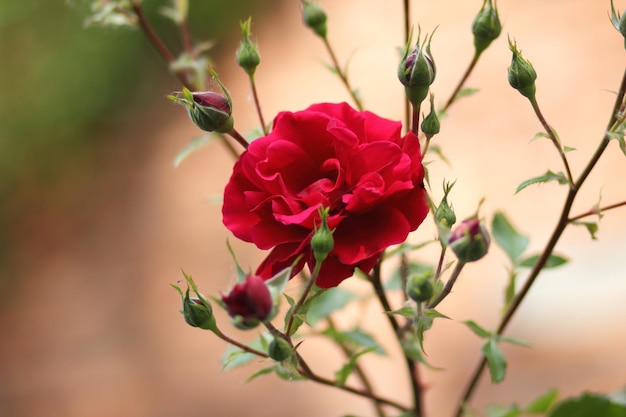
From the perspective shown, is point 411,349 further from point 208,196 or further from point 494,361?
point 208,196

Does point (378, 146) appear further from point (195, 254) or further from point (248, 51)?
point (195, 254)

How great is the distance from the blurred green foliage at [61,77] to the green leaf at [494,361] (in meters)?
1.92

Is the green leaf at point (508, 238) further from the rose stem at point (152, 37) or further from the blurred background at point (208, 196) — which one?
the blurred background at point (208, 196)

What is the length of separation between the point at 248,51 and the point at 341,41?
172cm

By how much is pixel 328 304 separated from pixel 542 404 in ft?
0.57

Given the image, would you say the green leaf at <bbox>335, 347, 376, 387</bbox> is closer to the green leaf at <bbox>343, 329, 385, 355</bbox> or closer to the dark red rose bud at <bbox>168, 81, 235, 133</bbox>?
the green leaf at <bbox>343, 329, 385, 355</bbox>

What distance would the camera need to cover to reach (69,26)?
7.36 feet

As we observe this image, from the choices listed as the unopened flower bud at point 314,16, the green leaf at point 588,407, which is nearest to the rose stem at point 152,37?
the unopened flower bud at point 314,16

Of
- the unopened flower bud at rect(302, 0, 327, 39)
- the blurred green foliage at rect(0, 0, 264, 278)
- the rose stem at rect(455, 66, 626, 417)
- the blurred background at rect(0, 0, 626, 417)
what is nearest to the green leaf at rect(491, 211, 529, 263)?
the rose stem at rect(455, 66, 626, 417)

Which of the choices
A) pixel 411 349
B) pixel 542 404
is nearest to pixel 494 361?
pixel 411 349

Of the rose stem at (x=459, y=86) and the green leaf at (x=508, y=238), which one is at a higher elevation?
the rose stem at (x=459, y=86)

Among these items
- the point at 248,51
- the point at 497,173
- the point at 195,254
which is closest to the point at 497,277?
the point at 497,173

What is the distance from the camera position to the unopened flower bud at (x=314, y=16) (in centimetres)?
50

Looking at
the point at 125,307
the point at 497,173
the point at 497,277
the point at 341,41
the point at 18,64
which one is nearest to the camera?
the point at 497,277
